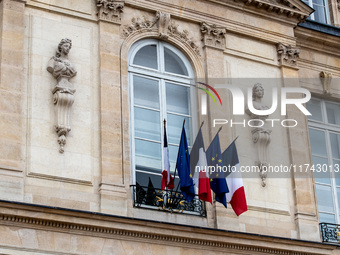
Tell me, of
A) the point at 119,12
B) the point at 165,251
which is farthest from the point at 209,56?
the point at 165,251

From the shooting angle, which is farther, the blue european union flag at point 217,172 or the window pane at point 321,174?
the window pane at point 321,174

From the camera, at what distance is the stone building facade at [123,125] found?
1266cm

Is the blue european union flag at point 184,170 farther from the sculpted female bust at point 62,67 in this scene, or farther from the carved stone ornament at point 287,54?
the carved stone ornament at point 287,54

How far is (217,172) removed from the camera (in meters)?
→ 13.7

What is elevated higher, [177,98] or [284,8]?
[284,8]

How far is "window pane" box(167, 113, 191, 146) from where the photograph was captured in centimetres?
1459

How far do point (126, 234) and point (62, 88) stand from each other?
2.24m

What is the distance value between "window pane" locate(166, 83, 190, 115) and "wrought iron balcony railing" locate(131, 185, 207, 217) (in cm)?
152

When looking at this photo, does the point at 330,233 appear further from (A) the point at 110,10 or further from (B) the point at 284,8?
(A) the point at 110,10

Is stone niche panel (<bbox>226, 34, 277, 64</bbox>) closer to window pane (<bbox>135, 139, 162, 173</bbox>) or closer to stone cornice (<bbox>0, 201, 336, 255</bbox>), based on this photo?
window pane (<bbox>135, 139, 162, 173</bbox>)

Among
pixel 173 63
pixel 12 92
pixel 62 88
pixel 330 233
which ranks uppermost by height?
pixel 173 63

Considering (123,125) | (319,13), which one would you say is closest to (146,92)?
(123,125)

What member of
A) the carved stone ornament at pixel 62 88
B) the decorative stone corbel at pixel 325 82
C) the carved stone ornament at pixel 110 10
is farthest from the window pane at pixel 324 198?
the carved stone ornament at pixel 62 88

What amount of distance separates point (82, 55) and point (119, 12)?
105 cm
